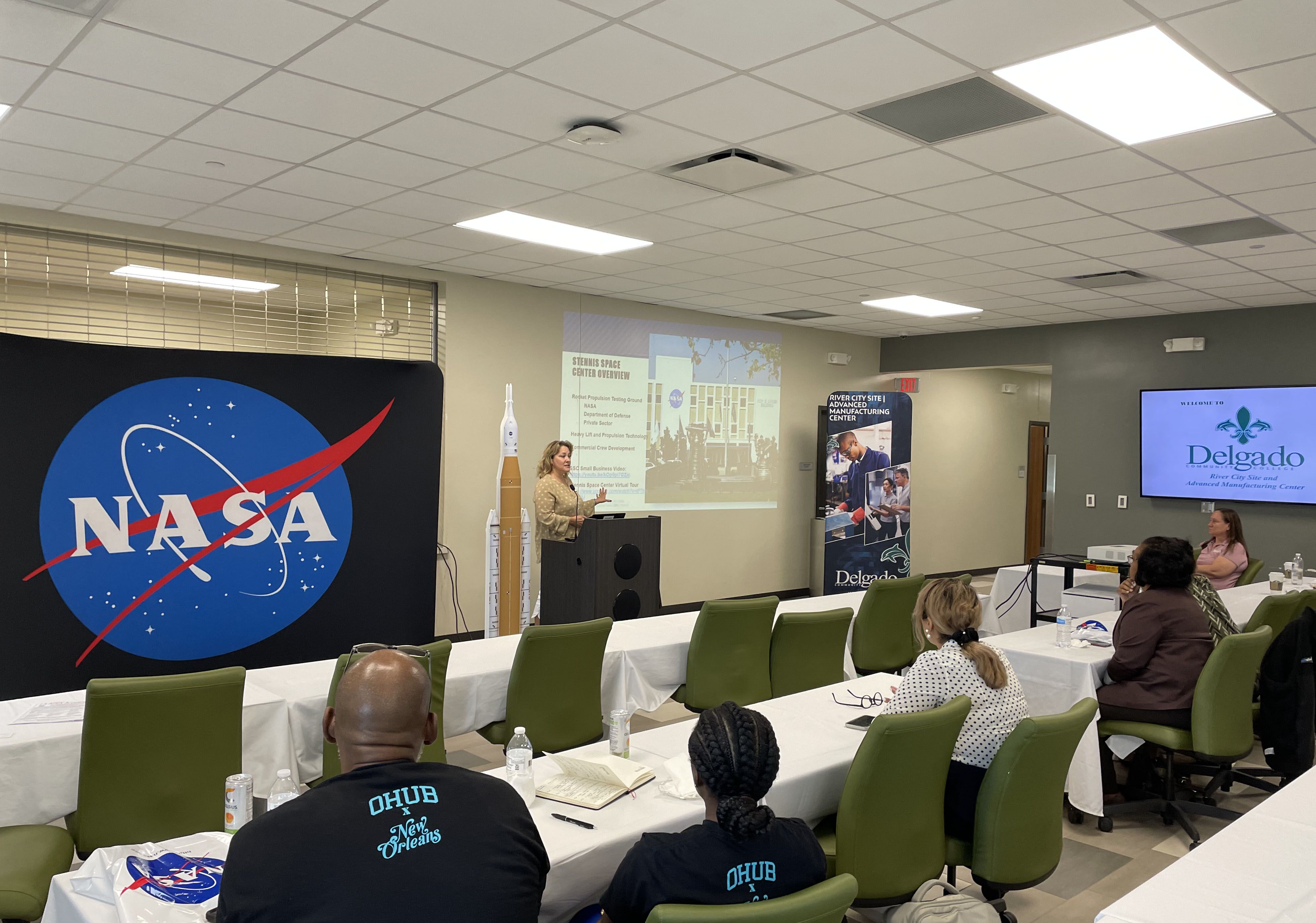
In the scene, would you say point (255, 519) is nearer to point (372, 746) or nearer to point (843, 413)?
point (372, 746)

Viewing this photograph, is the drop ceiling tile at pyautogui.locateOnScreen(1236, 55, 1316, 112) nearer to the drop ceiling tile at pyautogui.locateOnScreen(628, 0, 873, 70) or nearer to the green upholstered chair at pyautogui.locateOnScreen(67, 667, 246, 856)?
the drop ceiling tile at pyautogui.locateOnScreen(628, 0, 873, 70)

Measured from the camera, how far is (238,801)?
219cm

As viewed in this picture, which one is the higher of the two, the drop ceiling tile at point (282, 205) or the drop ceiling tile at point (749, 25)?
the drop ceiling tile at point (282, 205)

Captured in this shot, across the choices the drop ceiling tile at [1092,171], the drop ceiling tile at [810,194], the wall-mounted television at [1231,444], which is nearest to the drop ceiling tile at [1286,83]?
the drop ceiling tile at [1092,171]

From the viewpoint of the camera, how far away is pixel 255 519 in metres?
4.80

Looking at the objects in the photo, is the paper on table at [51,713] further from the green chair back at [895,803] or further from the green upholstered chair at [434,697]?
the green chair back at [895,803]

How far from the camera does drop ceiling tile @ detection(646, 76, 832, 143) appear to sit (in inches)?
136

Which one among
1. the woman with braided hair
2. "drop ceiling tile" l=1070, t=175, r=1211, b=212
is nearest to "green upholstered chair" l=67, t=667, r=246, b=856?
the woman with braided hair

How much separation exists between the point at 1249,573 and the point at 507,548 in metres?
5.47

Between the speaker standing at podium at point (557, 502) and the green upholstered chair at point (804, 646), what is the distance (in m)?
2.22

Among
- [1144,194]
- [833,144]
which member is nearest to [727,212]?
[833,144]

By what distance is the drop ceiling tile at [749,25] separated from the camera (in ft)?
9.13

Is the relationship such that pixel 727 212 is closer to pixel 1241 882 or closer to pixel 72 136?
pixel 72 136

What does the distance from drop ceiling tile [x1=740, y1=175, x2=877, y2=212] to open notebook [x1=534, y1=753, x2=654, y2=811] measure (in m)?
3.09
